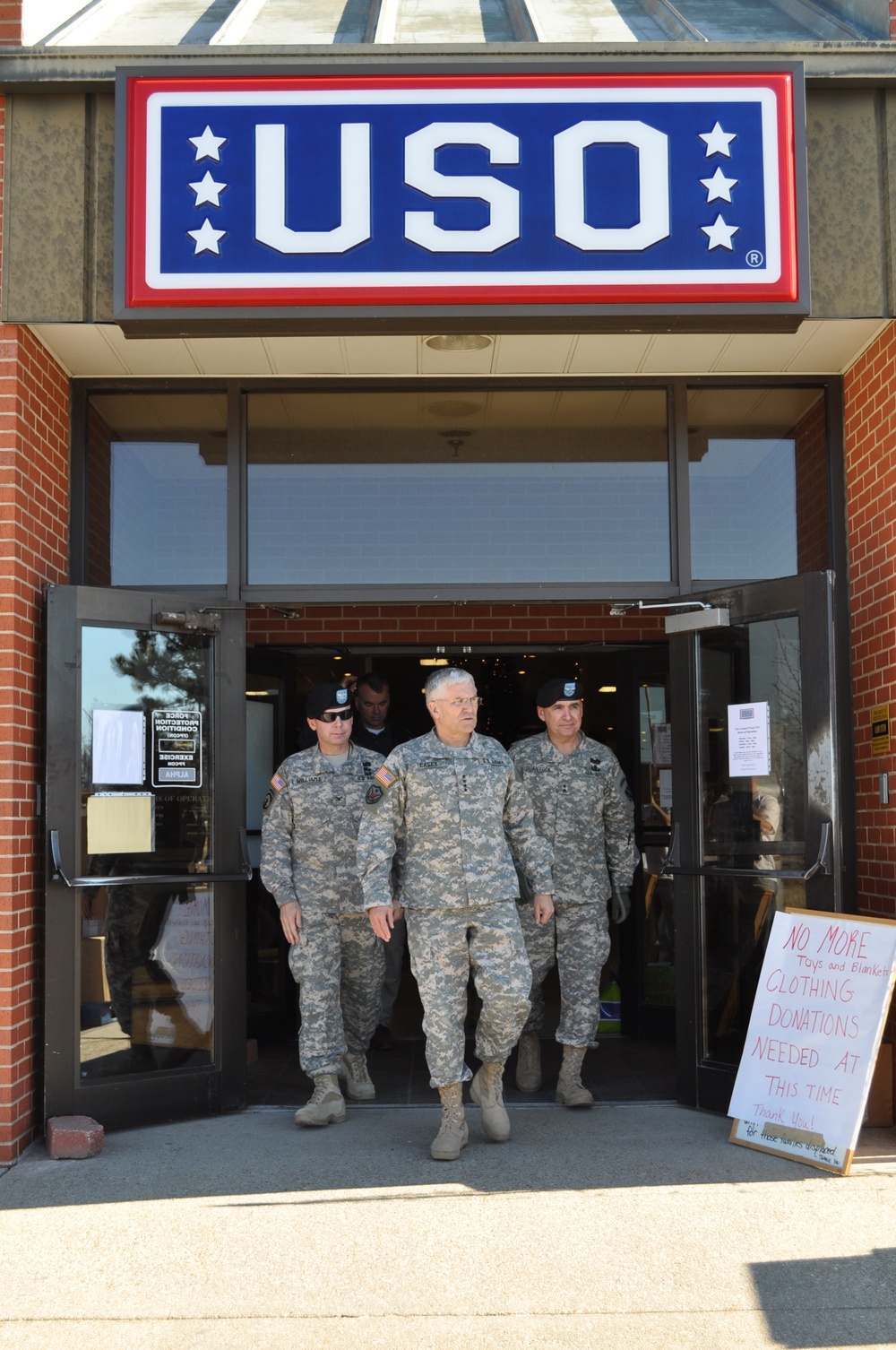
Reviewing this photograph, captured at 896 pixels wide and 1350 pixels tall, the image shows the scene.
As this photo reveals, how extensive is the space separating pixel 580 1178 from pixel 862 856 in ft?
6.05

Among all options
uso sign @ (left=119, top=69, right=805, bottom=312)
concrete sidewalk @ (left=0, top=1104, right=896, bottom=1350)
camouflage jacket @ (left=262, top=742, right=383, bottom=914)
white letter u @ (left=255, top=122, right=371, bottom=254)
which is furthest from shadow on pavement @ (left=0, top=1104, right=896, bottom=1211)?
white letter u @ (left=255, top=122, right=371, bottom=254)

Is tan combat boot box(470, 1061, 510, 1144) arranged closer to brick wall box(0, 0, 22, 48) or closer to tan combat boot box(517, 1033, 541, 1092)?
tan combat boot box(517, 1033, 541, 1092)

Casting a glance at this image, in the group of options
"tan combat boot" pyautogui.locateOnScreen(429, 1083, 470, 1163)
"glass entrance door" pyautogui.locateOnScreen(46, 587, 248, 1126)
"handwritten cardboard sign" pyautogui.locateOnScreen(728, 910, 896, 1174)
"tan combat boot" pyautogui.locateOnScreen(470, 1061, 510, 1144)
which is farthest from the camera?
"glass entrance door" pyautogui.locateOnScreen(46, 587, 248, 1126)

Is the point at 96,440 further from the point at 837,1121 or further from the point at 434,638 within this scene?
the point at 837,1121

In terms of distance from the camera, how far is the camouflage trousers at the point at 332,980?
4859 millimetres

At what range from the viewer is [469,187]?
454 cm

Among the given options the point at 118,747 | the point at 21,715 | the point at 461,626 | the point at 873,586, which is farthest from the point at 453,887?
the point at 461,626

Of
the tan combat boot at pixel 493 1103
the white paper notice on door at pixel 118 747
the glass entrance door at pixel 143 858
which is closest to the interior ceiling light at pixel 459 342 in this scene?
the glass entrance door at pixel 143 858

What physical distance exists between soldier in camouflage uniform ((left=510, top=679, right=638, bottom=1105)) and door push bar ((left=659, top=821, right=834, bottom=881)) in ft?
1.06

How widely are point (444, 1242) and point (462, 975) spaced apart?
106 cm

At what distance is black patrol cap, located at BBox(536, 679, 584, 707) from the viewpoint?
527 cm

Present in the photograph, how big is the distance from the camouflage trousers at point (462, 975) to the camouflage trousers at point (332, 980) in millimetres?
622

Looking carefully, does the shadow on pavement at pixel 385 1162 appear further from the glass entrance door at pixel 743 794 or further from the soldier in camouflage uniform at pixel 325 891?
the glass entrance door at pixel 743 794

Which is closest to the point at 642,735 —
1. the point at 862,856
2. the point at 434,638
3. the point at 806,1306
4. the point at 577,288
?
the point at 434,638
